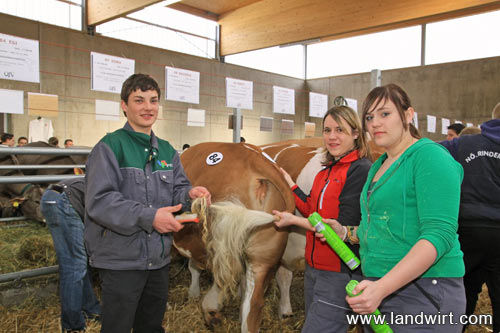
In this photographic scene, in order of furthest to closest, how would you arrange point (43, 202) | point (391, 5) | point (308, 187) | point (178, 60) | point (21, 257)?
point (178, 60)
point (391, 5)
point (21, 257)
point (308, 187)
point (43, 202)

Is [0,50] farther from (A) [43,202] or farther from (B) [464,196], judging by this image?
(B) [464,196]

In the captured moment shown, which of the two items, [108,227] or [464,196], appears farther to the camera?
[464,196]

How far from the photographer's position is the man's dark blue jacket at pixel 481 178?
220cm

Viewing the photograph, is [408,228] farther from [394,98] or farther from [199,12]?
[199,12]

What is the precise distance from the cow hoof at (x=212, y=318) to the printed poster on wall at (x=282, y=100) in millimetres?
→ 2880

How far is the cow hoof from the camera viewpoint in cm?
308

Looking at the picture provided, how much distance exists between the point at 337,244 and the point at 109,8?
420 inches

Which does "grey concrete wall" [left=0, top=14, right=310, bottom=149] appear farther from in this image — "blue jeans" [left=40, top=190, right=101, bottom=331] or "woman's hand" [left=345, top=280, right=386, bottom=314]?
"woman's hand" [left=345, top=280, right=386, bottom=314]

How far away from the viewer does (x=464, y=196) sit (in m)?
2.26

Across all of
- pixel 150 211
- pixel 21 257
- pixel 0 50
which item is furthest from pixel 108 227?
pixel 21 257

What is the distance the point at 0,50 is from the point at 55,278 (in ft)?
7.00

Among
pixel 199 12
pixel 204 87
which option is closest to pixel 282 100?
pixel 204 87

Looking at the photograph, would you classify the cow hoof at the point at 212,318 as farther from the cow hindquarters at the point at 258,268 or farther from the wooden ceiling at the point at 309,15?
the wooden ceiling at the point at 309,15

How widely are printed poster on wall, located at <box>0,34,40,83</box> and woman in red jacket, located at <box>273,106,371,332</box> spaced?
9.22 feet
